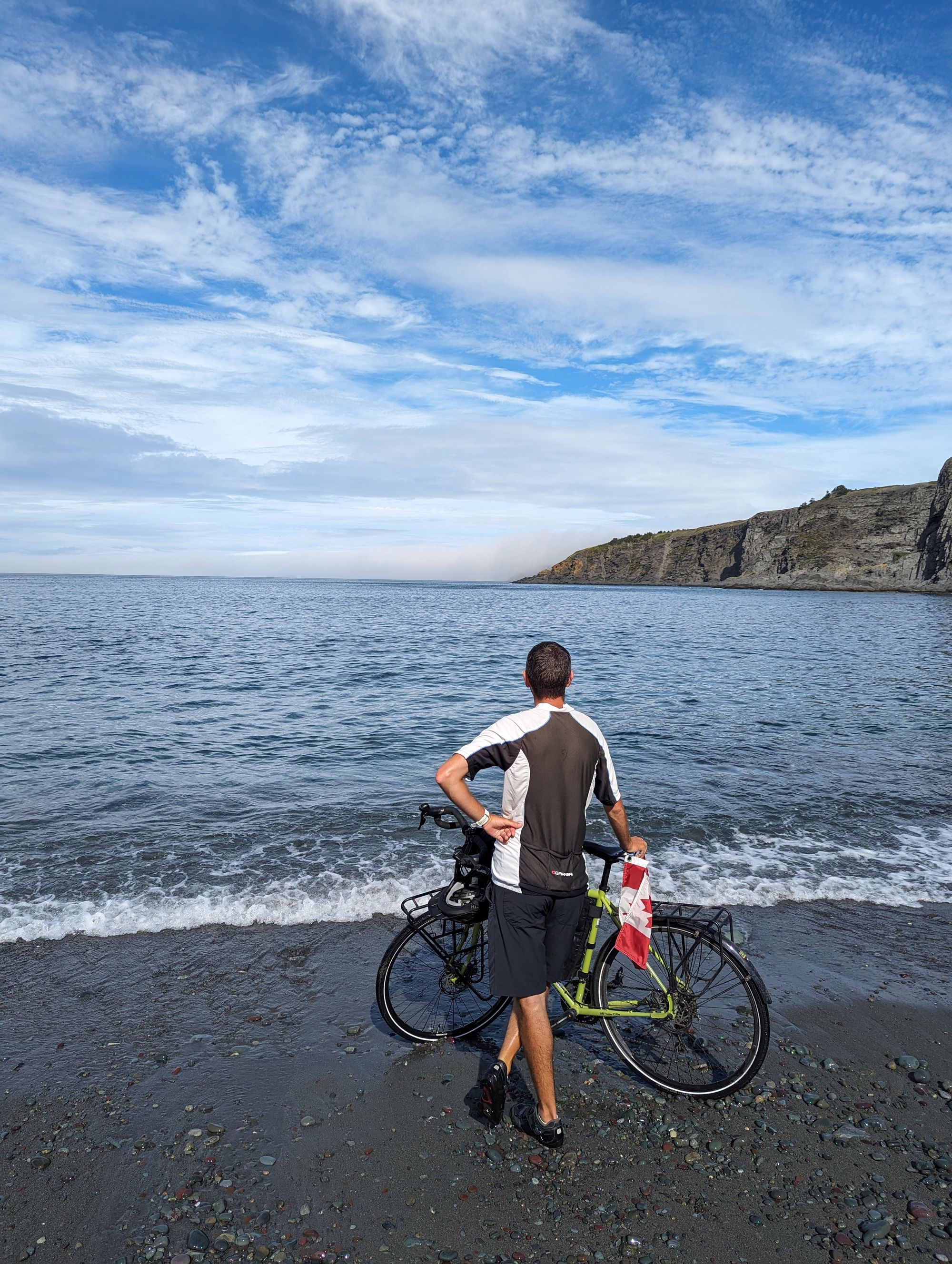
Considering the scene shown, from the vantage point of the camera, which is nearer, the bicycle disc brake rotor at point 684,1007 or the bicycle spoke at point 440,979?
the bicycle disc brake rotor at point 684,1007

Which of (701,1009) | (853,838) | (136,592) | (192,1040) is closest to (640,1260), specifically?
(701,1009)

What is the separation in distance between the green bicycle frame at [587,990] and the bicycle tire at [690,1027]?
0.06 m

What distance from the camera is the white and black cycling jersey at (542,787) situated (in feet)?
14.3

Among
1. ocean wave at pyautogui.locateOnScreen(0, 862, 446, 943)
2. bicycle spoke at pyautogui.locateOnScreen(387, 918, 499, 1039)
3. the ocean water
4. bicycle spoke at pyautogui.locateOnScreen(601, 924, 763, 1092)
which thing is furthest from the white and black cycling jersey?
the ocean water

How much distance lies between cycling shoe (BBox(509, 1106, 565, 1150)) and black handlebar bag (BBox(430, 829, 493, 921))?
4.07 ft

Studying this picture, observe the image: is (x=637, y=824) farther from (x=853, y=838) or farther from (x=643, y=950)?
(x=643, y=950)

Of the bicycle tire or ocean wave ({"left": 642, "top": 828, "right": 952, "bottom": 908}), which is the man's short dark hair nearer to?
the bicycle tire

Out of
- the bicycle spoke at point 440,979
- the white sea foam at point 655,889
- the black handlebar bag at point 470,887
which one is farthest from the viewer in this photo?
the white sea foam at point 655,889

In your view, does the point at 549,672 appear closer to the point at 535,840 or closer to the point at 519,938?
the point at 535,840

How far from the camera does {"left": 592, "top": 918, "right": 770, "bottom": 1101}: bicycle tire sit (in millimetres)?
4805

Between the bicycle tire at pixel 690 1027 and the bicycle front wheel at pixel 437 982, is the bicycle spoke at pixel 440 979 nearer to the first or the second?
the bicycle front wheel at pixel 437 982

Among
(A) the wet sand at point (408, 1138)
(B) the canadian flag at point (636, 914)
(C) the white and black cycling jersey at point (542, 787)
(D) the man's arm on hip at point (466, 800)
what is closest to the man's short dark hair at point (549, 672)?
(C) the white and black cycling jersey at point (542, 787)

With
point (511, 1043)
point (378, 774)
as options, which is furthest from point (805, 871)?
point (378, 774)

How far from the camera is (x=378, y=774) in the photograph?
14.2m
